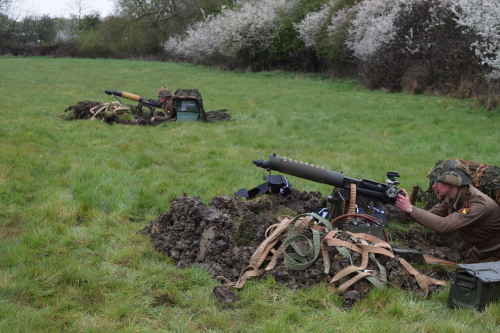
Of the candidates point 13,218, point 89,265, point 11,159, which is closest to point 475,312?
point 89,265

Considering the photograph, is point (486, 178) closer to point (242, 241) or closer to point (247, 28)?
point (242, 241)

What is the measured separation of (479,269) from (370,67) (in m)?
20.8

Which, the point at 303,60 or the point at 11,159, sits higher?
the point at 303,60

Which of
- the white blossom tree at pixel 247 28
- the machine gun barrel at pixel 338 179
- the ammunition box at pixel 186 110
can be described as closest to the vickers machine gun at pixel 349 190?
the machine gun barrel at pixel 338 179

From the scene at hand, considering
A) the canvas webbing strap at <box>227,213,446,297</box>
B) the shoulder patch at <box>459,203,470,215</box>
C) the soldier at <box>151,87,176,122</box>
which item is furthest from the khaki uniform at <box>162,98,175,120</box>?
the shoulder patch at <box>459,203,470,215</box>

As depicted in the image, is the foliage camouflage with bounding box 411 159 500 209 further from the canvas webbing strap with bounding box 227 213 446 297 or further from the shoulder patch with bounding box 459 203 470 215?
the canvas webbing strap with bounding box 227 213 446 297

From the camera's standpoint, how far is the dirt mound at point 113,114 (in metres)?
14.2

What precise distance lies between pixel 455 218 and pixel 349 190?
1214 mm

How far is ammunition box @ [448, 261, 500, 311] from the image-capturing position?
4.10 metres

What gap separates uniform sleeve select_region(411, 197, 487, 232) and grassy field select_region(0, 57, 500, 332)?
1.01 m

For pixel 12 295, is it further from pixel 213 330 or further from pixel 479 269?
pixel 479 269

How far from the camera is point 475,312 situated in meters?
4.09

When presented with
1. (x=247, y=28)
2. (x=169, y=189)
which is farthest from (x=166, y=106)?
(x=247, y=28)

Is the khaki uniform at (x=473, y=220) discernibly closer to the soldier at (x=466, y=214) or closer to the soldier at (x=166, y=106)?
the soldier at (x=466, y=214)
